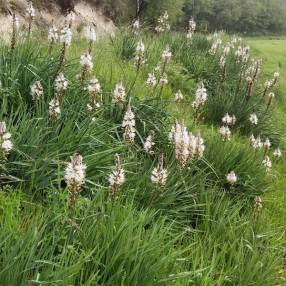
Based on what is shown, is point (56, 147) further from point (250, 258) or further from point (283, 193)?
point (283, 193)

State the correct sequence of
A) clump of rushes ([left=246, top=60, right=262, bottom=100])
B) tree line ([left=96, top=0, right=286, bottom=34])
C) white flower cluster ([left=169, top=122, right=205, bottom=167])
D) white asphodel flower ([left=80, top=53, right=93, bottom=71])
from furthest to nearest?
1. tree line ([left=96, top=0, right=286, bottom=34])
2. clump of rushes ([left=246, top=60, right=262, bottom=100])
3. white asphodel flower ([left=80, top=53, right=93, bottom=71])
4. white flower cluster ([left=169, top=122, right=205, bottom=167])

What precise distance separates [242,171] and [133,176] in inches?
74.8

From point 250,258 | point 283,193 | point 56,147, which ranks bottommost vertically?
point 283,193

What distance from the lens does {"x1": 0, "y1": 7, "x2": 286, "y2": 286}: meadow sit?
3197mm

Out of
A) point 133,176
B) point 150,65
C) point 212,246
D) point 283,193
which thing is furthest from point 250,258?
point 150,65

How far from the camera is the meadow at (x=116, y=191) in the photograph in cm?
320

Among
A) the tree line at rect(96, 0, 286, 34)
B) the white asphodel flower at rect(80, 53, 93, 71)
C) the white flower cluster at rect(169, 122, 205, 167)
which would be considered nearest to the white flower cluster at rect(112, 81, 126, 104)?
the white asphodel flower at rect(80, 53, 93, 71)

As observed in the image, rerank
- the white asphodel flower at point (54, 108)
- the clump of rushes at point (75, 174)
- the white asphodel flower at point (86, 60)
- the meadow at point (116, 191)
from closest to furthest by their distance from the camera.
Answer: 1. the clump of rushes at point (75, 174)
2. the meadow at point (116, 191)
3. the white asphodel flower at point (54, 108)
4. the white asphodel flower at point (86, 60)

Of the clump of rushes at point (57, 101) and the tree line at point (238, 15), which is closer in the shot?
the clump of rushes at point (57, 101)

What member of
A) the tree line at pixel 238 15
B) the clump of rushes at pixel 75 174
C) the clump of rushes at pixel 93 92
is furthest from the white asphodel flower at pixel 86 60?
the tree line at pixel 238 15

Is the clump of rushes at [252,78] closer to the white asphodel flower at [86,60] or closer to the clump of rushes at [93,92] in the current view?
the clump of rushes at [93,92]

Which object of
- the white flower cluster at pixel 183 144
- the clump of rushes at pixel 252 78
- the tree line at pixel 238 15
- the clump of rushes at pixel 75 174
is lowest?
the tree line at pixel 238 15

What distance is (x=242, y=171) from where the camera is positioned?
6.09 m

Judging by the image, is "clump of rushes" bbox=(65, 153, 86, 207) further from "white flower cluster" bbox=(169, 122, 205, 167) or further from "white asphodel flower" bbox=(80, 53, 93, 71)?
"white asphodel flower" bbox=(80, 53, 93, 71)
